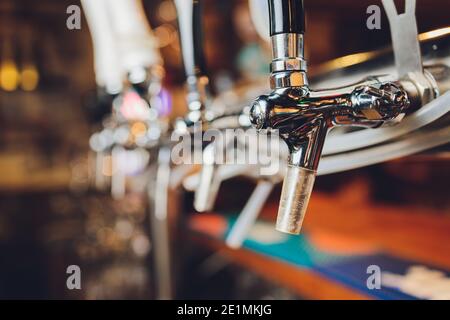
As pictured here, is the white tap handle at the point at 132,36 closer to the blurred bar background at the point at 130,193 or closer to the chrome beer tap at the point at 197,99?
the chrome beer tap at the point at 197,99

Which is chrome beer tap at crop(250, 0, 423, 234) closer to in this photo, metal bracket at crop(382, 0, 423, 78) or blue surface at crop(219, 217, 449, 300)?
metal bracket at crop(382, 0, 423, 78)

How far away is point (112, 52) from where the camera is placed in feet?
4.07

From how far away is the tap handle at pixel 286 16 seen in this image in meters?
0.52

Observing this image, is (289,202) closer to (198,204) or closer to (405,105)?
(405,105)

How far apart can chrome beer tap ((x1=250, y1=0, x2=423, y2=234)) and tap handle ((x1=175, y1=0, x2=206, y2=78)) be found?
0.29m

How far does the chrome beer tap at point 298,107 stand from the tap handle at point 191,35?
0.95 ft

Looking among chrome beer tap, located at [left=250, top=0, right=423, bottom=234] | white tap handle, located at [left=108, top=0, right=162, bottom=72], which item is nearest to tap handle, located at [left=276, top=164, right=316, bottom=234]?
chrome beer tap, located at [left=250, top=0, right=423, bottom=234]

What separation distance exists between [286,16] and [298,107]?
0.30 feet

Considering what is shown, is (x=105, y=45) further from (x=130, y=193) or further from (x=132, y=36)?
(x=130, y=193)

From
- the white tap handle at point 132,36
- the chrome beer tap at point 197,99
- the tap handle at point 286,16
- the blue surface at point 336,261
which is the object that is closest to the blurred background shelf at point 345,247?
the blue surface at point 336,261

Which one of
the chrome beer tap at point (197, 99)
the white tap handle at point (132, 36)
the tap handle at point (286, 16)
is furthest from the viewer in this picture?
the white tap handle at point (132, 36)

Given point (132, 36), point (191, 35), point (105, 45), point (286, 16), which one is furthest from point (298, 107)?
point (105, 45)
